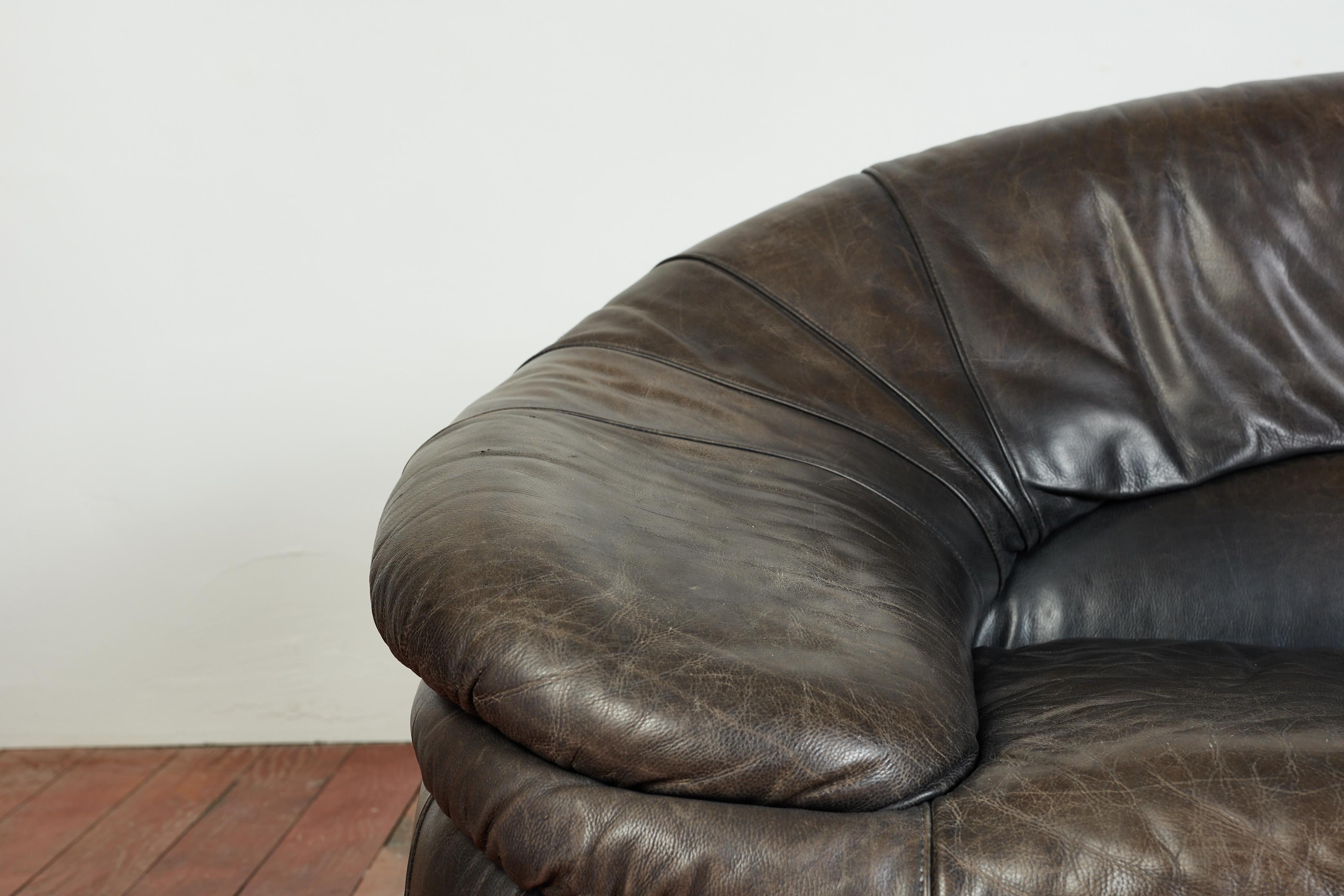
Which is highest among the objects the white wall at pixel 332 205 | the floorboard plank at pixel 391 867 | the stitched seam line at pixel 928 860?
the white wall at pixel 332 205

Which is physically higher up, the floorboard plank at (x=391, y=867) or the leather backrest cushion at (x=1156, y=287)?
the leather backrest cushion at (x=1156, y=287)

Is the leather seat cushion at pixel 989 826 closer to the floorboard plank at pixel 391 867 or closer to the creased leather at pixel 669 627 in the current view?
the creased leather at pixel 669 627

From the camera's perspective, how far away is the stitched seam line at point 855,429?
1103 millimetres

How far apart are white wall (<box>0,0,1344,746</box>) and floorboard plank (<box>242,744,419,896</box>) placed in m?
0.25

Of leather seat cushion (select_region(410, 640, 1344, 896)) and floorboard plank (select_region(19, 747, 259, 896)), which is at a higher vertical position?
leather seat cushion (select_region(410, 640, 1344, 896))

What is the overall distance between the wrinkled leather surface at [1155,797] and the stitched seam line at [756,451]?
0.25m

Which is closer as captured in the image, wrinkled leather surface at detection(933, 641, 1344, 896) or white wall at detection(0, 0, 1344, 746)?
wrinkled leather surface at detection(933, 641, 1344, 896)

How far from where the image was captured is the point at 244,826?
1.56m

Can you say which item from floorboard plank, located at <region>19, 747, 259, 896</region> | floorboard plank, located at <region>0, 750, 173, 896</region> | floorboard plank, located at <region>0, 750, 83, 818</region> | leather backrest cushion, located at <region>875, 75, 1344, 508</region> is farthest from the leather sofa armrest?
floorboard plank, located at <region>0, 750, 83, 818</region>

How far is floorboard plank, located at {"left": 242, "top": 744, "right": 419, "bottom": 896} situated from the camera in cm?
140

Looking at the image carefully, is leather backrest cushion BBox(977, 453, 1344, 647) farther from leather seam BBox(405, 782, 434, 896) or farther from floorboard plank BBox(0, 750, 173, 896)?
floorboard plank BBox(0, 750, 173, 896)

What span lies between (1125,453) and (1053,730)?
1.54ft

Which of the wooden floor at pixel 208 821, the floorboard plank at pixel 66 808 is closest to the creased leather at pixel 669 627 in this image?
the wooden floor at pixel 208 821

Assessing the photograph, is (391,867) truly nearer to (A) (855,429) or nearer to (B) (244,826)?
(B) (244,826)
